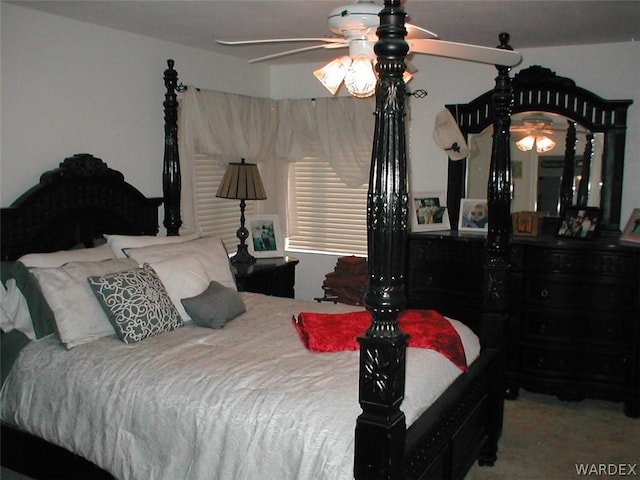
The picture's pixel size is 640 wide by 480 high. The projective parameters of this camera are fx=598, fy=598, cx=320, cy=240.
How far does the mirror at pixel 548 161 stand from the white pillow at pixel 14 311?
3326mm

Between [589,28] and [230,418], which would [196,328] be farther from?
[589,28]

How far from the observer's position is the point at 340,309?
3.48 m

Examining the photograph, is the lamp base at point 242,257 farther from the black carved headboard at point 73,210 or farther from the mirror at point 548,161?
the mirror at point 548,161

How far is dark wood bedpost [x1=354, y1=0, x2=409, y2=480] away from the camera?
1.75m

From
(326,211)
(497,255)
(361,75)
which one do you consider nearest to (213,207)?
(326,211)

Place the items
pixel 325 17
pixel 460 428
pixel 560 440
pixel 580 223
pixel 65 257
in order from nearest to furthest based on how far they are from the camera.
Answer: pixel 460 428 < pixel 65 257 < pixel 325 17 < pixel 560 440 < pixel 580 223

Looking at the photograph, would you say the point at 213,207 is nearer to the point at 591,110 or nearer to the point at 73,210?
the point at 73,210

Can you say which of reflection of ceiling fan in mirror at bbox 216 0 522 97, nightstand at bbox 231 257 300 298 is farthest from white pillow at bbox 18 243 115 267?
reflection of ceiling fan in mirror at bbox 216 0 522 97

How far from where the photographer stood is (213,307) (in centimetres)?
315

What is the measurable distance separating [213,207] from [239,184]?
0.46 m

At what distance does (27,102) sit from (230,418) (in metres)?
2.25

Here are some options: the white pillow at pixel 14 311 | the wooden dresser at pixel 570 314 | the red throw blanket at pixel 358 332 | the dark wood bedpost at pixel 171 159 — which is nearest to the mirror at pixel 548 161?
the wooden dresser at pixel 570 314

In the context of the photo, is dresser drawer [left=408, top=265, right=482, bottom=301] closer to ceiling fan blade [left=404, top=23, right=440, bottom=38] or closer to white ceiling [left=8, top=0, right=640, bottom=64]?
white ceiling [left=8, top=0, right=640, bottom=64]

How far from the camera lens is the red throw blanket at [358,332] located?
2.76 meters
